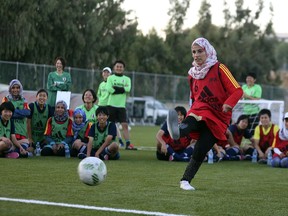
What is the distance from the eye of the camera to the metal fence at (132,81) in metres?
30.7

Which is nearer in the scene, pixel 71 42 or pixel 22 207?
pixel 22 207

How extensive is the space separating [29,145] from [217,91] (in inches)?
212

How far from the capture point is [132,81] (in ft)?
124

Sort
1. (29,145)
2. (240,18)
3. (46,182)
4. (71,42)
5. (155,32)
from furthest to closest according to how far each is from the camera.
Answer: (240,18) < (155,32) < (71,42) < (29,145) < (46,182)

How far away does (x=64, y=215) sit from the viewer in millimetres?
5719

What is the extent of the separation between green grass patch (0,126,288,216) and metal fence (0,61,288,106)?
19.6 metres

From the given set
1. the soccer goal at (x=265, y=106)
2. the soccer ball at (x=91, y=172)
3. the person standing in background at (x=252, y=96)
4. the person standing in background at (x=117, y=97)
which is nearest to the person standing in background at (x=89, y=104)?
the person standing in background at (x=117, y=97)

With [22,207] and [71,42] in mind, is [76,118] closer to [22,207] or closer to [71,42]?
[22,207]

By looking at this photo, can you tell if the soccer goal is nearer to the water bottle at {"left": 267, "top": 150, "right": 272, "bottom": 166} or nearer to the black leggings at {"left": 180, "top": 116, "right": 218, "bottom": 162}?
the water bottle at {"left": 267, "top": 150, "right": 272, "bottom": 166}

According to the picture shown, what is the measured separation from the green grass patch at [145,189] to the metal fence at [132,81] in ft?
64.2

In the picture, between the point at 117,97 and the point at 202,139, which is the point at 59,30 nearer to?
the point at 117,97

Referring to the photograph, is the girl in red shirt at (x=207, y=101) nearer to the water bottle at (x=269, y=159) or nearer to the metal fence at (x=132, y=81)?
the water bottle at (x=269, y=159)

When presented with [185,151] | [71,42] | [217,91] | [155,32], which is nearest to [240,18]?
[155,32]

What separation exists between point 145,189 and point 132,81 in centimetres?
3016
